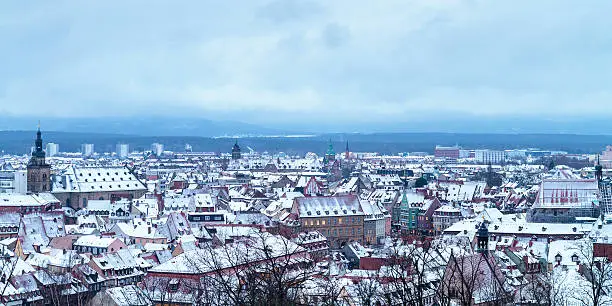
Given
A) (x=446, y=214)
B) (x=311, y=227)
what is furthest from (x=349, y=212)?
(x=446, y=214)

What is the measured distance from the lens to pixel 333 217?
97.2m

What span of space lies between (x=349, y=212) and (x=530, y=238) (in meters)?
22.3

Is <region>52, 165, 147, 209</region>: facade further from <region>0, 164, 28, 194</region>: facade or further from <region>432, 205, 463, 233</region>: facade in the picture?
<region>432, 205, 463, 233</region>: facade

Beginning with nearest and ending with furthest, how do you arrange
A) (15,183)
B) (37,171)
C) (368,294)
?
1. (368,294)
2. (37,171)
3. (15,183)

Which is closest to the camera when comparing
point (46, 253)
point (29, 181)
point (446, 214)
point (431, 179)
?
point (46, 253)

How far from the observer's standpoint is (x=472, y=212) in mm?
109000

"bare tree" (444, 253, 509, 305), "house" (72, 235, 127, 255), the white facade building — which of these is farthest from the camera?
the white facade building

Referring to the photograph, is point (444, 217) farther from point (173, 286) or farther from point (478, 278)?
point (478, 278)

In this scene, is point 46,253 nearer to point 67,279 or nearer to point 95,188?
point 67,279

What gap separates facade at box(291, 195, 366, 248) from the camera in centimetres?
9550

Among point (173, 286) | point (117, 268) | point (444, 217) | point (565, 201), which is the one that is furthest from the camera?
point (444, 217)

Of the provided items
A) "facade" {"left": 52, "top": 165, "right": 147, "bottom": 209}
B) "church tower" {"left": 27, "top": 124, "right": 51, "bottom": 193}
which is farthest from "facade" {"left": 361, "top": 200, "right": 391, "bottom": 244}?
"church tower" {"left": 27, "top": 124, "right": 51, "bottom": 193}

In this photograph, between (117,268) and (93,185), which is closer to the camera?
(117,268)

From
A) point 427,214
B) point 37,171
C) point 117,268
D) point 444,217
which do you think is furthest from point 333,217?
point 37,171
